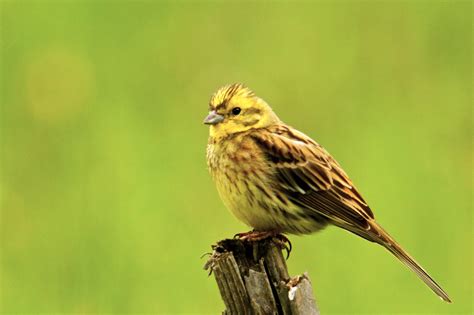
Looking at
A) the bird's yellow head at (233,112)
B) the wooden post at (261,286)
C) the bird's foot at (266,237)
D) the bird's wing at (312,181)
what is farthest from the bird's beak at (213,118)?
the wooden post at (261,286)

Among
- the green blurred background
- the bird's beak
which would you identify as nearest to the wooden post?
the bird's beak

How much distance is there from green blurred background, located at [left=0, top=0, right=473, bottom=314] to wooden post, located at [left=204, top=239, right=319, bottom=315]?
273 centimetres

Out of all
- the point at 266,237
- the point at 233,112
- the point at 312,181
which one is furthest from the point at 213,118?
the point at 266,237

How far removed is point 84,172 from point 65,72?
45.7 inches

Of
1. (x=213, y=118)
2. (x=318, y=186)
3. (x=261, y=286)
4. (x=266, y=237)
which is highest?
(x=213, y=118)

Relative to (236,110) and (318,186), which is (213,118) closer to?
(236,110)

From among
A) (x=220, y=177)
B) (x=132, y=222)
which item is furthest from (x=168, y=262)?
(x=220, y=177)

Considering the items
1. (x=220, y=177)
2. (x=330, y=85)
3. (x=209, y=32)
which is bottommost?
(x=220, y=177)

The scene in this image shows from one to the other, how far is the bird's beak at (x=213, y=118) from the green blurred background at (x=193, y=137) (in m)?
1.79

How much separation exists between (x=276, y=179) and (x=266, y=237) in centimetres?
62

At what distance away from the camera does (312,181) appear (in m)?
7.40

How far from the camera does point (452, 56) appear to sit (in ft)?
37.4

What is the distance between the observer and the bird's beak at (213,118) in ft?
24.6

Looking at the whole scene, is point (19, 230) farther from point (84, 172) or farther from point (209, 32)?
point (209, 32)
